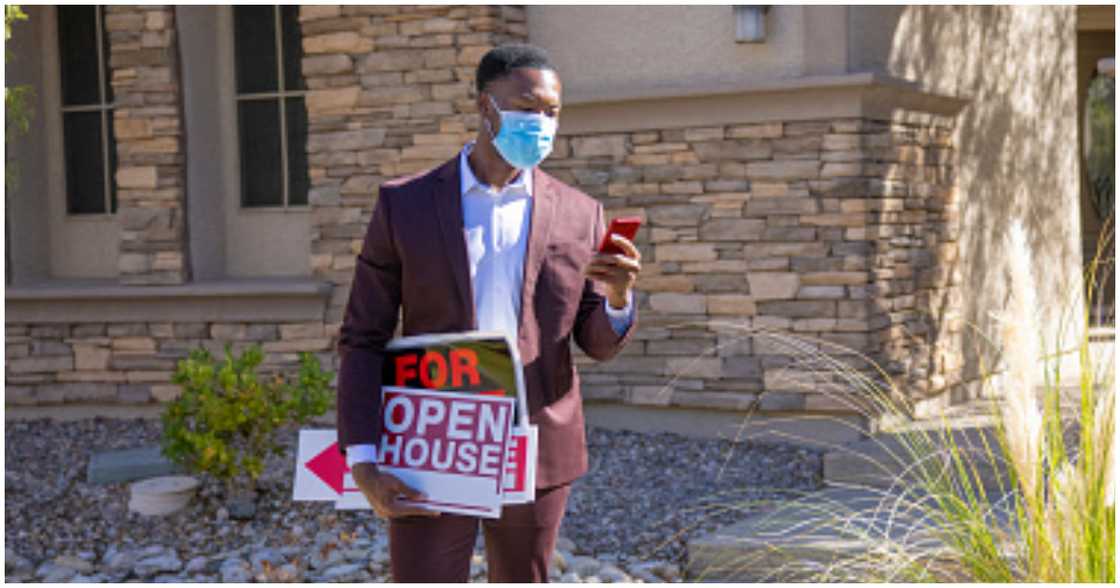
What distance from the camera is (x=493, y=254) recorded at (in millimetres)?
3119

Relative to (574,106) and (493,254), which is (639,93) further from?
(493,254)

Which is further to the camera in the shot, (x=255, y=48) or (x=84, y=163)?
(x=84, y=163)

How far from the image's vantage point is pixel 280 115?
9.80 meters

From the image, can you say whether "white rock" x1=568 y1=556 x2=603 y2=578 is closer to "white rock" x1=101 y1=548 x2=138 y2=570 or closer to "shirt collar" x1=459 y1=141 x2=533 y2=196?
"white rock" x1=101 y1=548 x2=138 y2=570

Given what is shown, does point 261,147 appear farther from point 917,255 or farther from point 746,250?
point 917,255

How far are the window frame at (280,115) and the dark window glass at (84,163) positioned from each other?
1.20m

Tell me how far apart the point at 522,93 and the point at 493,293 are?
1.44 ft

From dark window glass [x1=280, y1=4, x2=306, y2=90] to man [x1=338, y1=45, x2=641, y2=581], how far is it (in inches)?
266

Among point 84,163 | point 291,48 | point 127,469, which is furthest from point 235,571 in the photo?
point 84,163

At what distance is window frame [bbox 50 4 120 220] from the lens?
33.9 feet

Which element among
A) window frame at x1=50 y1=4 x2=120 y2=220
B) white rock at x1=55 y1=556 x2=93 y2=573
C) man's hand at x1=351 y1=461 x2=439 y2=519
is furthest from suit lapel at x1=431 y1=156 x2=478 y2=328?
window frame at x1=50 y1=4 x2=120 y2=220

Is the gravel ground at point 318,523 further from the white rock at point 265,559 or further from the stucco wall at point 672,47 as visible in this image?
the stucco wall at point 672,47

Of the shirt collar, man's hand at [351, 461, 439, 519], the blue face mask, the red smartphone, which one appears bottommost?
man's hand at [351, 461, 439, 519]

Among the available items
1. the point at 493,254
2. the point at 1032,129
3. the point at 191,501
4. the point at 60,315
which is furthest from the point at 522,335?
the point at 1032,129
